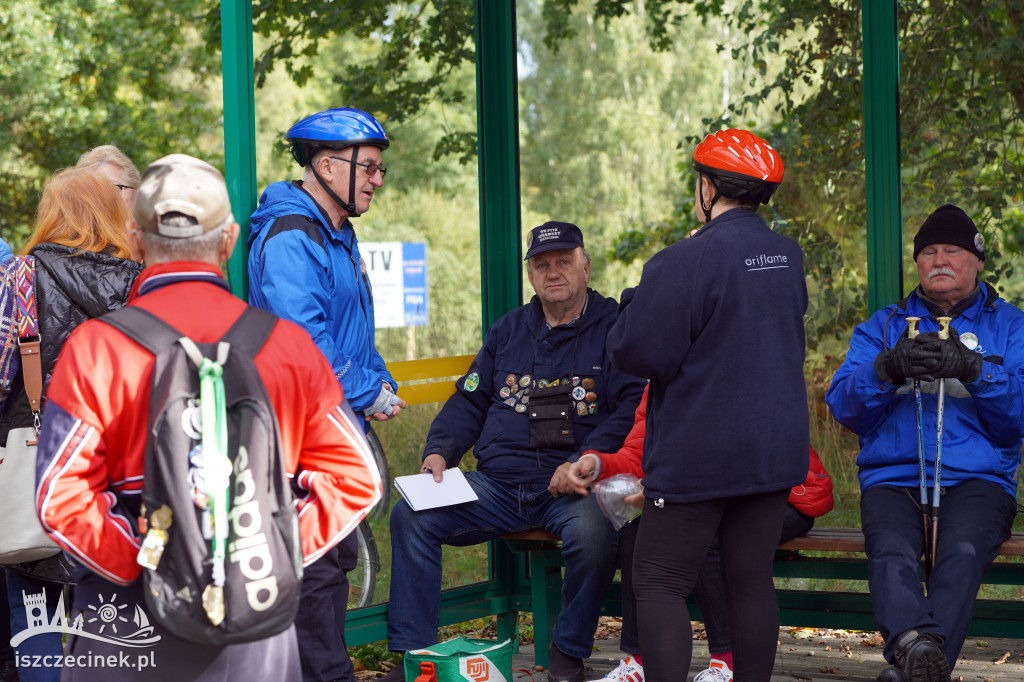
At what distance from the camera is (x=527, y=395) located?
14.0 feet

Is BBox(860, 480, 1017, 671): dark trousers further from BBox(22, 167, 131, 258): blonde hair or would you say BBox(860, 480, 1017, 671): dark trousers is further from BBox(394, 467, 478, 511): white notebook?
BBox(22, 167, 131, 258): blonde hair

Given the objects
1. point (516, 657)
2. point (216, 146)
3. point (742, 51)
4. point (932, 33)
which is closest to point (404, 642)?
point (516, 657)

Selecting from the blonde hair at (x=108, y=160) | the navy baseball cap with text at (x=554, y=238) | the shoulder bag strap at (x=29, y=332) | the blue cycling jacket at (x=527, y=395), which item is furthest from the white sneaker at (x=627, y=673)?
the blonde hair at (x=108, y=160)

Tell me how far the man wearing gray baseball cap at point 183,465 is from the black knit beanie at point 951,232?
2549 mm

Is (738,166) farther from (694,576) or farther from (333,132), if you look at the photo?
(333,132)

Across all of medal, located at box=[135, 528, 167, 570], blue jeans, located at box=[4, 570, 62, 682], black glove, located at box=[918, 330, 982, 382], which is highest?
black glove, located at box=[918, 330, 982, 382]

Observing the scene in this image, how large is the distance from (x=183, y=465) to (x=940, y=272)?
293cm

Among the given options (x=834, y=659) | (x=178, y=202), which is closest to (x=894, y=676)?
(x=834, y=659)

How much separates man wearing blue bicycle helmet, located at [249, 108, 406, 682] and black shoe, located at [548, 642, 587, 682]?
76 centimetres

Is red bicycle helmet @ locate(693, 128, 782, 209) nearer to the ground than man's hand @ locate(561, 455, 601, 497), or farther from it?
farther from it

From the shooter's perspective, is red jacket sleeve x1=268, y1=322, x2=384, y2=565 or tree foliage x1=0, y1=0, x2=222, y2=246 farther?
tree foliage x1=0, y1=0, x2=222, y2=246

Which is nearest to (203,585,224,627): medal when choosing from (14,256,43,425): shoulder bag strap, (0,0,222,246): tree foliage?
→ (14,256,43,425): shoulder bag strap

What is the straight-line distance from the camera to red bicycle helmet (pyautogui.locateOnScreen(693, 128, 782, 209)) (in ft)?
9.62

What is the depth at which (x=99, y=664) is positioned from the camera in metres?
1.79
